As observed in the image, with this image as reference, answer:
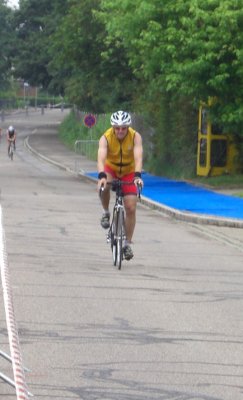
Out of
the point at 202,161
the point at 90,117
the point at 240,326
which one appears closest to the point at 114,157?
the point at 240,326

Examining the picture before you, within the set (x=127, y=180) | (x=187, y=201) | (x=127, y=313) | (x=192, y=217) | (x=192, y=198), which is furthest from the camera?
(x=192, y=198)

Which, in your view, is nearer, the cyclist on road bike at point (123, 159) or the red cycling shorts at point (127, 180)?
the cyclist on road bike at point (123, 159)

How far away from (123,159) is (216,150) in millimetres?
22268

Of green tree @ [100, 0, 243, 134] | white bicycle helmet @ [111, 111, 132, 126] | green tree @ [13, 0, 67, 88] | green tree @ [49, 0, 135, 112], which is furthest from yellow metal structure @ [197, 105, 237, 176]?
green tree @ [13, 0, 67, 88]

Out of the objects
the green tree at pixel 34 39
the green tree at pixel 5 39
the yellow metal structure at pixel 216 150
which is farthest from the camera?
the green tree at pixel 5 39

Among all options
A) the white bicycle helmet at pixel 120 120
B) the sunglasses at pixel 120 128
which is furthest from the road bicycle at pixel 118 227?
the white bicycle helmet at pixel 120 120

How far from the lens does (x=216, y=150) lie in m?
36.3

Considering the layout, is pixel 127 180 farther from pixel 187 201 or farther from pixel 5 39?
pixel 5 39

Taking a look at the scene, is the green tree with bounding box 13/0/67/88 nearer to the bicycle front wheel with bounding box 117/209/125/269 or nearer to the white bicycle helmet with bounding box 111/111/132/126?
the bicycle front wheel with bounding box 117/209/125/269

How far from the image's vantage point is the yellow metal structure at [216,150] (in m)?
36.0

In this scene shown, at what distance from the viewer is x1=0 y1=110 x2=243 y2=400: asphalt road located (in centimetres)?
785

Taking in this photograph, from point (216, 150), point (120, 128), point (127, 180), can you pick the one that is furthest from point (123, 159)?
point (216, 150)

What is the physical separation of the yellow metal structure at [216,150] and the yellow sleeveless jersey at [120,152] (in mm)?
21678

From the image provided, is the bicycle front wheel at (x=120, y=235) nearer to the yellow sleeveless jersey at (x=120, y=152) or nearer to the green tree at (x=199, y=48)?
the yellow sleeveless jersey at (x=120, y=152)
